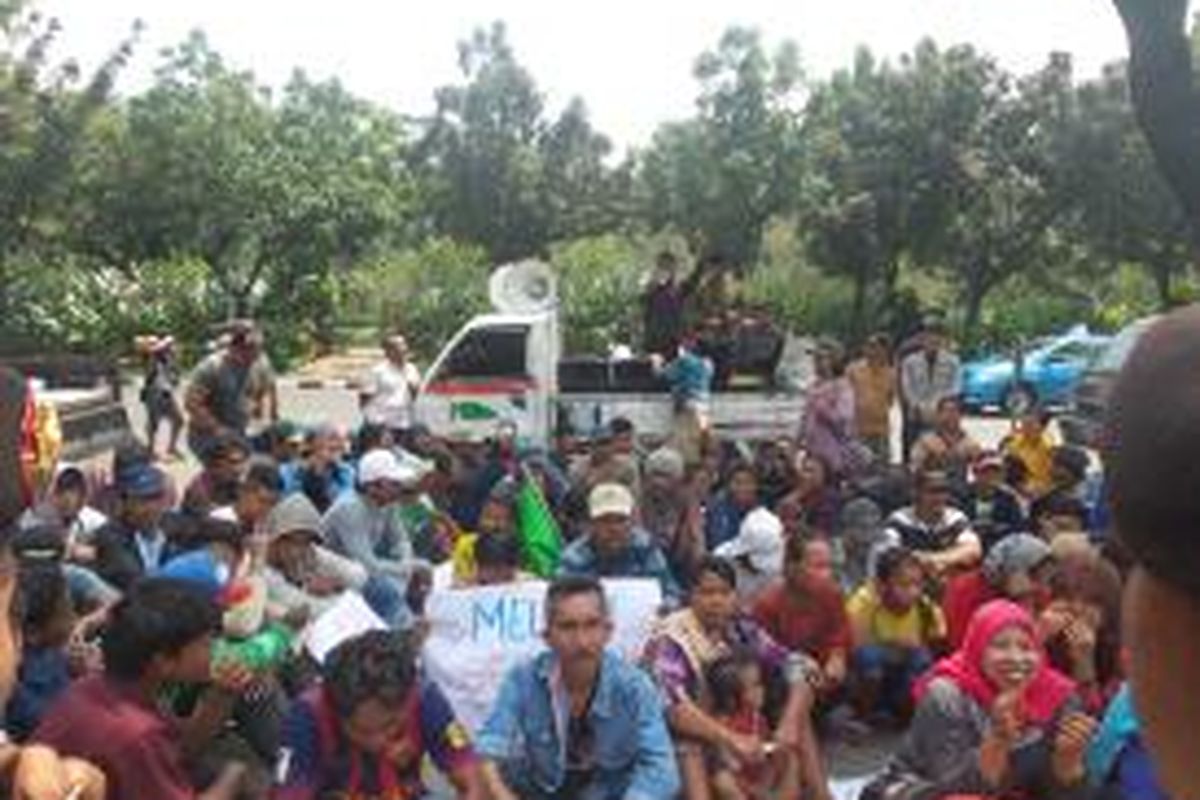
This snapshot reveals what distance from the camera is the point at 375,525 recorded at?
879 centimetres

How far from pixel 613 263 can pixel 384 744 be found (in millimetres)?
35634

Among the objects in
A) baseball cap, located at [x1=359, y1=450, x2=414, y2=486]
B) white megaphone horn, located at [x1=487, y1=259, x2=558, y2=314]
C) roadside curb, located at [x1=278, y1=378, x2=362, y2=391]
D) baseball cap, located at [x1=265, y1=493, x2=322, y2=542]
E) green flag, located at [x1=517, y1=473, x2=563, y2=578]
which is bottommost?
roadside curb, located at [x1=278, y1=378, x2=362, y2=391]

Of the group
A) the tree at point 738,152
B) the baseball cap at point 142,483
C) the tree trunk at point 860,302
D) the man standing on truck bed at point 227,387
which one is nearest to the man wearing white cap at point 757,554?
the baseball cap at point 142,483

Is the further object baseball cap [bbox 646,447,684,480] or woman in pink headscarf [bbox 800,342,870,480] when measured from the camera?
woman in pink headscarf [bbox 800,342,870,480]

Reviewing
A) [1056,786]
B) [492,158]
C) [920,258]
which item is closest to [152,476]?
[1056,786]

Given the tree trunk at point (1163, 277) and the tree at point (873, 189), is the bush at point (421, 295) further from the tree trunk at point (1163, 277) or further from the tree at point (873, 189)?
the tree trunk at point (1163, 277)

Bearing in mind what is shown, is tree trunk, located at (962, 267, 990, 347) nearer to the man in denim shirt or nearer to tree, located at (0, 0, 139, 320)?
tree, located at (0, 0, 139, 320)

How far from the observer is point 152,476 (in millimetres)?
8211

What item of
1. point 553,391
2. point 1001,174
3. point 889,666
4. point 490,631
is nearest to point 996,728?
point 490,631

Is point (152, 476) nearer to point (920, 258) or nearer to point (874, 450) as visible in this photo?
point (874, 450)

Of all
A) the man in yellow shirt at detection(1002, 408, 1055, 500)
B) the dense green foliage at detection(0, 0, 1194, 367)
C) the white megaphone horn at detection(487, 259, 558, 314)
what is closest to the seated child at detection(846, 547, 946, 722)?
the man in yellow shirt at detection(1002, 408, 1055, 500)

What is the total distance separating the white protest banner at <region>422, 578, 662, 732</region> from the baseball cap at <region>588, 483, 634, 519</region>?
0.50 m

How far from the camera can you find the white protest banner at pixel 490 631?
7.05 metres

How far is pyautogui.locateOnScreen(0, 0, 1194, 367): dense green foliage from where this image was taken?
116 ft
